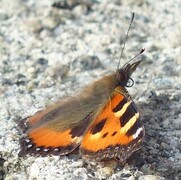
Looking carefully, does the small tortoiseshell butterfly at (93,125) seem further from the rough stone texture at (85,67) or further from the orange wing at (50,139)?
the rough stone texture at (85,67)

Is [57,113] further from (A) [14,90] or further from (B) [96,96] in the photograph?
(A) [14,90]

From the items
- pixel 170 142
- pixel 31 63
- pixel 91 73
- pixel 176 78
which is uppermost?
pixel 31 63

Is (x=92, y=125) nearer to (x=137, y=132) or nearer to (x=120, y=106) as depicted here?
(x=120, y=106)

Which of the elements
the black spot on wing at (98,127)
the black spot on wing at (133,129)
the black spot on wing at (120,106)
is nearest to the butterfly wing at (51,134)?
the black spot on wing at (98,127)

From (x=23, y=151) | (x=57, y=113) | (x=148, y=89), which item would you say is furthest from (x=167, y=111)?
(x=23, y=151)

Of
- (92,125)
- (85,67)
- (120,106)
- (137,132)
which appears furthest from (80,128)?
(85,67)

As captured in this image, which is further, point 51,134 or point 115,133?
point 51,134

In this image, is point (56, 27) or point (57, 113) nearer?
point (57, 113)
